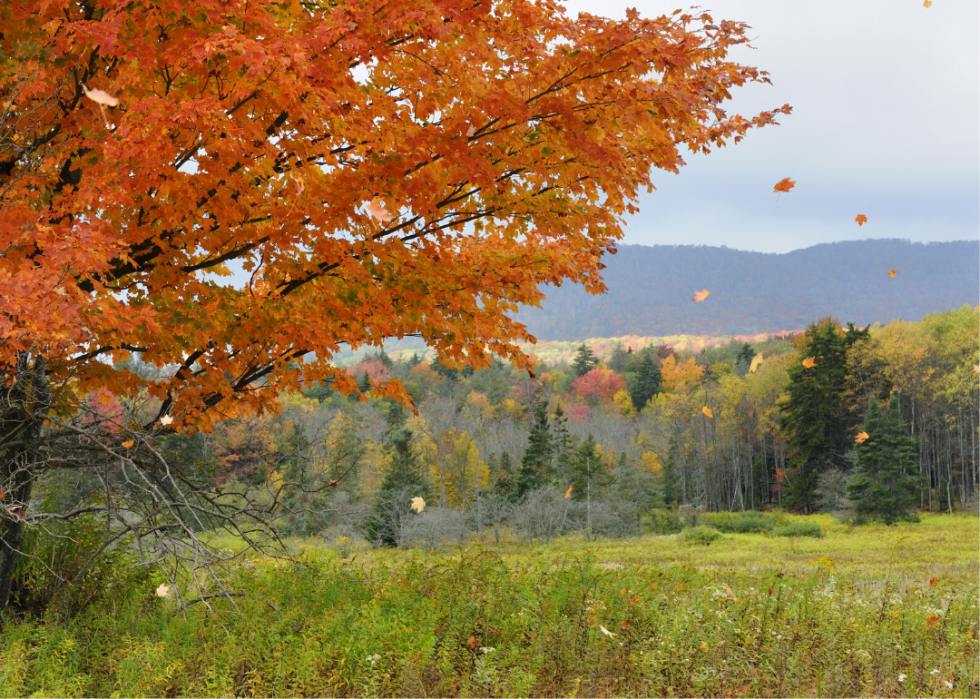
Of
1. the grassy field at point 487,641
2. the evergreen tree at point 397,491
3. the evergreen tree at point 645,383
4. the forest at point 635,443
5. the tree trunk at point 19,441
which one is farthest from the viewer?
the evergreen tree at point 645,383

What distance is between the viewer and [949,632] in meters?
5.96

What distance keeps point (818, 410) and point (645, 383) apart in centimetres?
2591

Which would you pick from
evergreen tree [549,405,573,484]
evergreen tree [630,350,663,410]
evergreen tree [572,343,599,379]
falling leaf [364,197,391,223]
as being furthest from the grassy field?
evergreen tree [572,343,599,379]

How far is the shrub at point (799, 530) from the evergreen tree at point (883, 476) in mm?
4030

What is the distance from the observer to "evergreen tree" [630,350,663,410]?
6988cm

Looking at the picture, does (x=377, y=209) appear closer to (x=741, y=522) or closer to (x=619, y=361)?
(x=741, y=522)

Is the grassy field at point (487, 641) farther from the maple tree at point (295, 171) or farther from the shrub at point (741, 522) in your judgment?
the shrub at point (741, 522)

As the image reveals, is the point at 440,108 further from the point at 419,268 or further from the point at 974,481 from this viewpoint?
the point at 974,481

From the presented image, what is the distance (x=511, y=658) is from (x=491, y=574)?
147 cm

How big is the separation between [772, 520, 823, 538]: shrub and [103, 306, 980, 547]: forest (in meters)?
5.03

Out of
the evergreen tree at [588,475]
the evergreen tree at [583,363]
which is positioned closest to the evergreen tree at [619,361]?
the evergreen tree at [583,363]

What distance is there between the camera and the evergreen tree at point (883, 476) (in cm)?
3278

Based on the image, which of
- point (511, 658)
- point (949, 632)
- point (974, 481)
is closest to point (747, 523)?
point (974, 481)

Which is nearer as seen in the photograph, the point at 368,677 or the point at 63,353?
the point at 368,677
